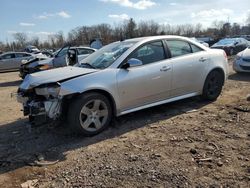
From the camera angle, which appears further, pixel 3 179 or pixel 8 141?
pixel 8 141

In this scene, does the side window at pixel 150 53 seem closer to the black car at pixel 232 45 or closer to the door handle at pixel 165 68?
the door handle at pixel 165 68

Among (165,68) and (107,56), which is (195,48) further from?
(107,56)

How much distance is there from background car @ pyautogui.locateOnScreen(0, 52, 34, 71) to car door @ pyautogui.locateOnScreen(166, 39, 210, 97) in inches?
670

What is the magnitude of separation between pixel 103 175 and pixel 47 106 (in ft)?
5.48

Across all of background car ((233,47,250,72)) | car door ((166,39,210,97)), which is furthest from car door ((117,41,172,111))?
background car ((233,47,250,72))

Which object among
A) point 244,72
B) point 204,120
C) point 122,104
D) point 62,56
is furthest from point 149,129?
point 62,56

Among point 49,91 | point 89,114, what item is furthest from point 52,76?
point 89,114

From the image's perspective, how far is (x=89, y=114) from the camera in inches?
191

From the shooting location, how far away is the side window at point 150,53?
5473 mm

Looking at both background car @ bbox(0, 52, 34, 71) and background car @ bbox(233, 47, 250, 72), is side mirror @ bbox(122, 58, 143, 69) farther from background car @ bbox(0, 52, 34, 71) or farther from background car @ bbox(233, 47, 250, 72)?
background car @ bbox(0, 52, 34, 71)

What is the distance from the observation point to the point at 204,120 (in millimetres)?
5410

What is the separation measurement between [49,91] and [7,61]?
58.7ft

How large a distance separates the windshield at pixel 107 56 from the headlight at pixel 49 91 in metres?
1.00

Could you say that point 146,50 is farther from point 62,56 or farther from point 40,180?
point 62,56
